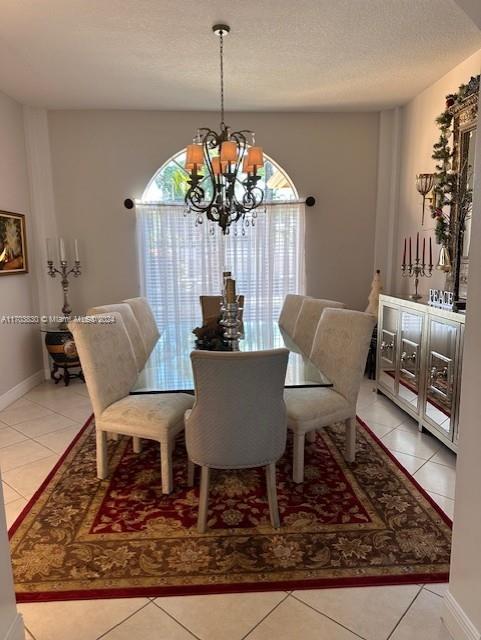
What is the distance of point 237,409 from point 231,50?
2.72 meters

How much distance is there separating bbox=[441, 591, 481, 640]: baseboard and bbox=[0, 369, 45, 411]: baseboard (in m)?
3.75

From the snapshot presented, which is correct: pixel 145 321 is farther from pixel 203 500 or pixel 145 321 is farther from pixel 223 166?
pixel 203 500

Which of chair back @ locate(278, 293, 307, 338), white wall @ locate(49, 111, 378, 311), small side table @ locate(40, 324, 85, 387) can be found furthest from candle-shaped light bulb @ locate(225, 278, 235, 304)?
small side table @ locate(40, 324, 85, 387)

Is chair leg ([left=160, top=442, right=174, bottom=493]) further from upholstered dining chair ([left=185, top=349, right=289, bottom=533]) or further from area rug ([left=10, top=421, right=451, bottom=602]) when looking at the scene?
upholstered dining chair ([left=185, top=349, right=289, bottom=533])

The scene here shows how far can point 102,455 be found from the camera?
2545 mm

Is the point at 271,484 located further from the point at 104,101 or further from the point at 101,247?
the point at 104,101

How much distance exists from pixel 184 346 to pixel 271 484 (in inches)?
49.4

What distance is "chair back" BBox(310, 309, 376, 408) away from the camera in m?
2.48

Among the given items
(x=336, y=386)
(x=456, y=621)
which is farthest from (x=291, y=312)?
(x=456, y=621)

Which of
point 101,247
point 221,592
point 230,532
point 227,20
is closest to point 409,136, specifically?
point 227,20

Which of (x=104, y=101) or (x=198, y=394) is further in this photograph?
(x=104, y=101)

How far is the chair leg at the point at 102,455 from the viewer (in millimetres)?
2504

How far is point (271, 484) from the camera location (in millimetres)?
2055

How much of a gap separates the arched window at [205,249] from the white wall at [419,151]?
43.5 inches
